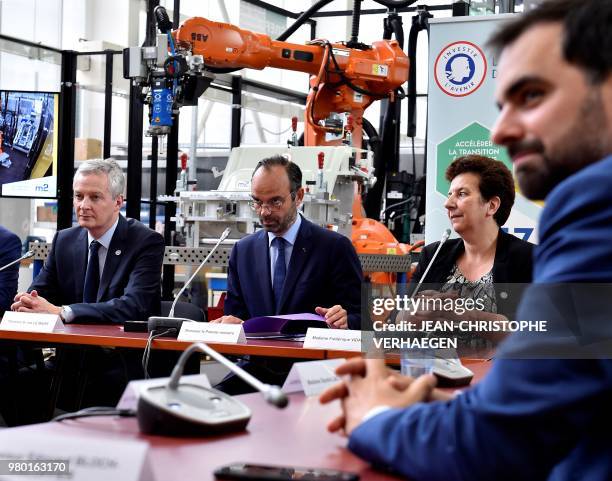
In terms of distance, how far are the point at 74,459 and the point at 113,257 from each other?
286 centimetres

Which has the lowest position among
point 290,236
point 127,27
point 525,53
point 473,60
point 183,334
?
point 183,334

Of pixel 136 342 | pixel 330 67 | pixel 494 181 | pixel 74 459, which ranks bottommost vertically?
pixel 136 342

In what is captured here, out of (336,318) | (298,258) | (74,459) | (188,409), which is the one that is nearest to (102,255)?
(298,258)

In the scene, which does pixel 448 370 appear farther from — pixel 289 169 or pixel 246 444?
pixel 289 169

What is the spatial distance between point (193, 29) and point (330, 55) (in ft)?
3.93

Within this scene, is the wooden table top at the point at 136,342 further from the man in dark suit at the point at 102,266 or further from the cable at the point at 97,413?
the cable at the point at 97,413

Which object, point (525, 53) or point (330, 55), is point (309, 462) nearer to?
point (525, 53)

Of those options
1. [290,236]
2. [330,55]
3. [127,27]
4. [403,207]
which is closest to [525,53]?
[290,236]

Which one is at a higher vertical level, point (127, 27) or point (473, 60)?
point (127, 27)

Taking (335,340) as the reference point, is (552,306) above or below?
above

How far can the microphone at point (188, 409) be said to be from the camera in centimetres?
124

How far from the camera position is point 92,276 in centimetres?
382

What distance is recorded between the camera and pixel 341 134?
6.56 metres

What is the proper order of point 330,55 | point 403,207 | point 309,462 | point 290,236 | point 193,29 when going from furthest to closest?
point 403,207, point 330,55, point 193,29, point 290,236, point 309,462
